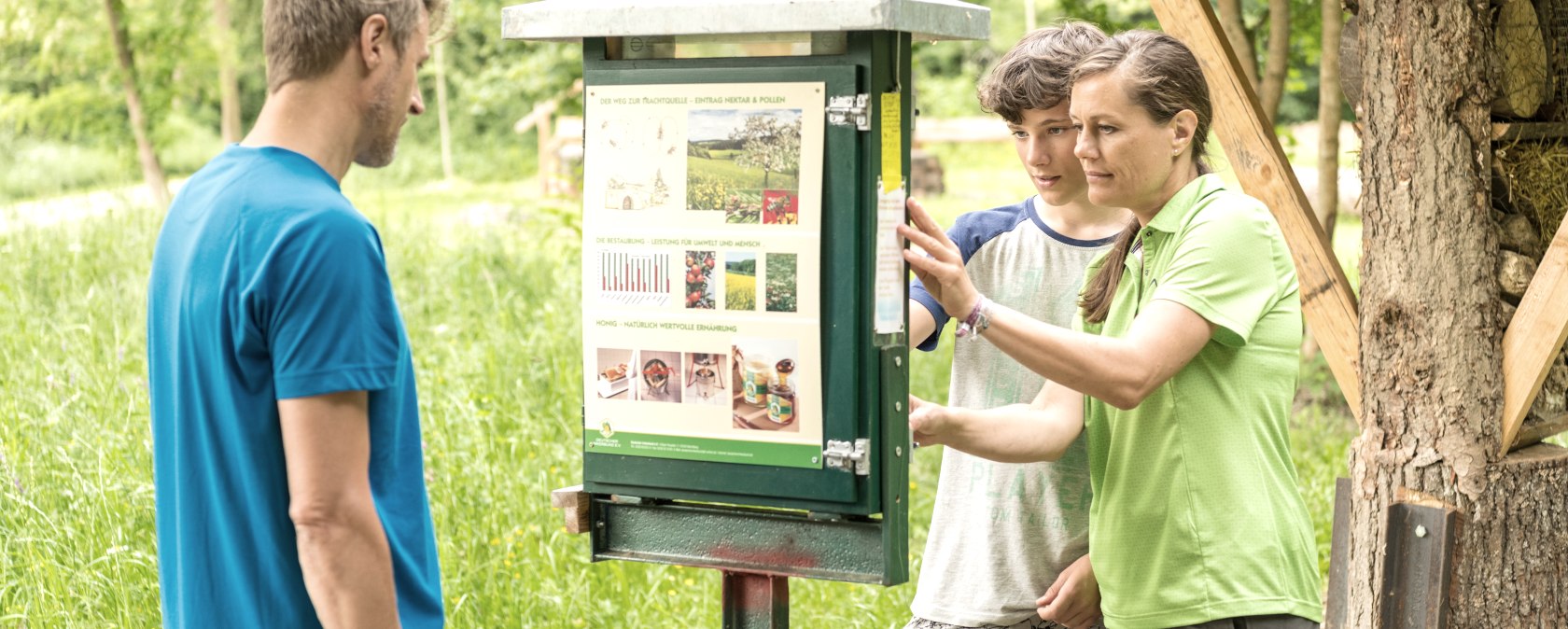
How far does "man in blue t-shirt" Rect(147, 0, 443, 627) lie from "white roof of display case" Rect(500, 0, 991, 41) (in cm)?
40

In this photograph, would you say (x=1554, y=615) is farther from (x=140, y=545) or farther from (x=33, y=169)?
(x=33, y=169)

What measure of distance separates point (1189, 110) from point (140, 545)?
3227 mm

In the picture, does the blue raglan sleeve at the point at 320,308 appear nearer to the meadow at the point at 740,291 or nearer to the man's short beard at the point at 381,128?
the man's short beard at the point at 381,128

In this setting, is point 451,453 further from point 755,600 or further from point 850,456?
point 850,456

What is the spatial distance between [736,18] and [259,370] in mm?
891

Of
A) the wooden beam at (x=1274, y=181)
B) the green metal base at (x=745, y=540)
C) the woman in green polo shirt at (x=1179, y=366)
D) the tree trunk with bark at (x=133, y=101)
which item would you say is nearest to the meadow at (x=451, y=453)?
the wooden beam at (x=1274, y=181)

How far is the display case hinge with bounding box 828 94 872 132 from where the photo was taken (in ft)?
7.45

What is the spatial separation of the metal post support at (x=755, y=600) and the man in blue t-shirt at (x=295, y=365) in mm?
675

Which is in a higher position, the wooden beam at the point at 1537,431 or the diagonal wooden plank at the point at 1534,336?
the diagonal wooden plank at the point at 1534,336

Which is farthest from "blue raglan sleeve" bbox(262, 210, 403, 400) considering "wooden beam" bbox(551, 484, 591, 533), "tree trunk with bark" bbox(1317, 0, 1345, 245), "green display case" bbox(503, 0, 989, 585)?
"tree trunk with bark" bbox(1317, 0, 1345, 245)

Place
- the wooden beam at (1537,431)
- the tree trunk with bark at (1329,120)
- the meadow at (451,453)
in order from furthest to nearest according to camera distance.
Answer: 1. the tree trunk with bark at (1329,120)
2. the meadow at (451,453)
3. the wooden beam at (1537,431)

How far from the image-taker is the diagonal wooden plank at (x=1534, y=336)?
3293mm

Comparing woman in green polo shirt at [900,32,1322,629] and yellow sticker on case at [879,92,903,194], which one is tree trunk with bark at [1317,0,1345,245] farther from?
yellow sticker on case at [879,92,903,194]

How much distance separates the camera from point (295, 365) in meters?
1.86
